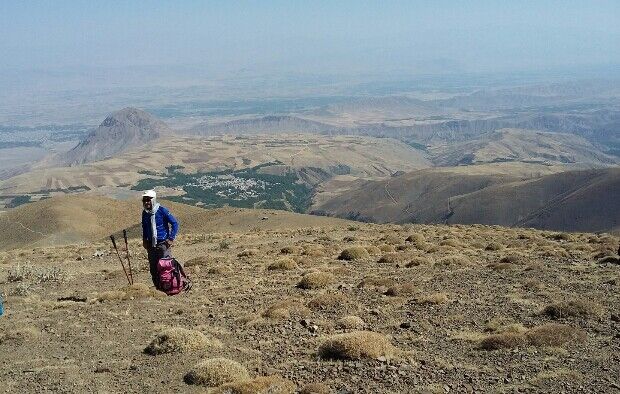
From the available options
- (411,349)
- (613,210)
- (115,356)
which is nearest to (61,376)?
(115,356)

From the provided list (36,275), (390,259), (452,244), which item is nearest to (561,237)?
(452,244)

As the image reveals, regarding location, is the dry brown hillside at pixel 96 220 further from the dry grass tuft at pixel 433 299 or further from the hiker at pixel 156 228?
the dry grass tuft at pixel 433 299

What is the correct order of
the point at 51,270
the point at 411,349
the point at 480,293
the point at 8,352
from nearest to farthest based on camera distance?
1. the point at 411,349
2. the point at 8,352
3. the point at 480,293
4. the point at 51,270

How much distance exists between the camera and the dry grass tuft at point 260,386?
813 cm

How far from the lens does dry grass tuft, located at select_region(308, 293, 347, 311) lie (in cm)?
1327

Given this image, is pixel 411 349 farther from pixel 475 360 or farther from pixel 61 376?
pixel 61 376

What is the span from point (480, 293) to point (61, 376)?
10250 millimetres

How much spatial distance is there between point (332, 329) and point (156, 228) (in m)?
5.23

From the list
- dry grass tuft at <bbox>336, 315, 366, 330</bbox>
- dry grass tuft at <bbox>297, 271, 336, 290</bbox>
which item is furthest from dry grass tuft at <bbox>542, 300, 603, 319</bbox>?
dry grass tuft at <bbox>297, 271, 336, 290</bbox>

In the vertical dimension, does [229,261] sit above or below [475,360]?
below

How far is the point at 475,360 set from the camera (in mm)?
9320

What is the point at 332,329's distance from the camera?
11.5 m

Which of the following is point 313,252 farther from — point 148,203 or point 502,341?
point 502,341

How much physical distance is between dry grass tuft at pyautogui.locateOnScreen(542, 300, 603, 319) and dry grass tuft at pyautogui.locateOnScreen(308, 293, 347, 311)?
15.8 feet
